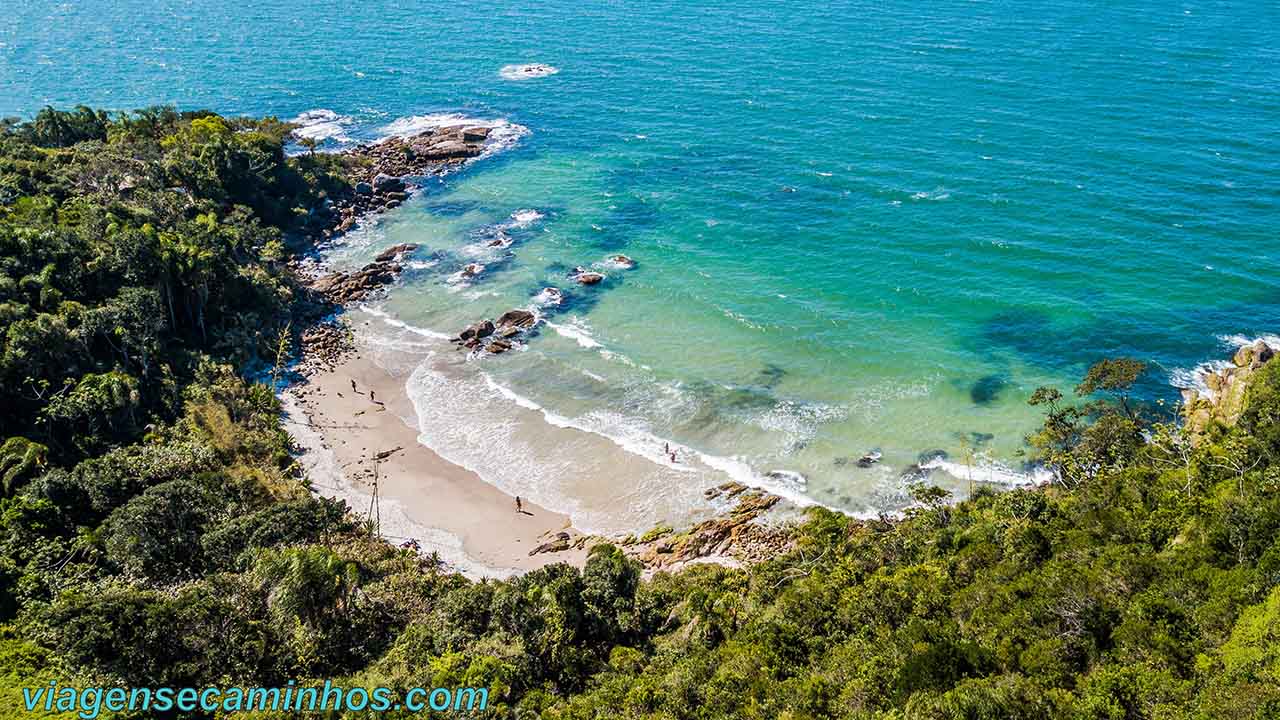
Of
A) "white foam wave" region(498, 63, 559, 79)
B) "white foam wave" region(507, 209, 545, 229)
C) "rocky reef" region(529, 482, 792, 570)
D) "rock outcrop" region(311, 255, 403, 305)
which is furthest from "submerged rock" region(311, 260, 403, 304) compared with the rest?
"white foam wave" region(498, 63, 559, 79)

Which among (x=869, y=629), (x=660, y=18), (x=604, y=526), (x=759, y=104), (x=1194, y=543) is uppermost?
(x=660, y=18)

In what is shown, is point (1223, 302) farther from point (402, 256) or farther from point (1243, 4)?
point (1243, 4)

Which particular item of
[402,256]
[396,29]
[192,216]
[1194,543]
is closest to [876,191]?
[402,256]

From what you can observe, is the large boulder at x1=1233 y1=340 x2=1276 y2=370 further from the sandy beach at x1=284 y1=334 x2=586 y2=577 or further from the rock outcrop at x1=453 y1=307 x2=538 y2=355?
the rock outcrop at x1=453 y1=307 x2=538 y2=355

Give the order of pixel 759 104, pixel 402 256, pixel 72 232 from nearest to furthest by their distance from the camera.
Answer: pixel 72 232, pixel 402 256, pixel 759 104

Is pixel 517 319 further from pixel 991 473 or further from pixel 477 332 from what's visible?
pixel 991 473

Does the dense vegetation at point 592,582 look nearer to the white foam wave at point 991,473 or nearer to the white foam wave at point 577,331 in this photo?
the white foam wave at point 991,473

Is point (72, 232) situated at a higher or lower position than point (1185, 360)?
higher

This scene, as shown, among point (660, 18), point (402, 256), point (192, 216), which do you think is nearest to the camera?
point (192, 216)
